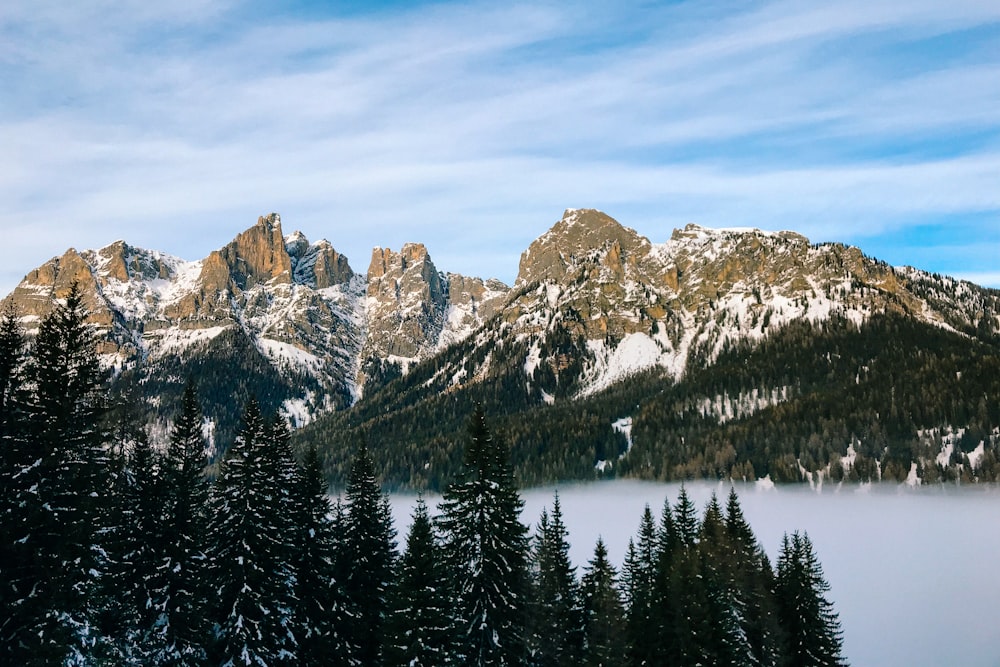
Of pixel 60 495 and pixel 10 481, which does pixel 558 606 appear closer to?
pixel 60 495

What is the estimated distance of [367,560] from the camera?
51625 millimetres

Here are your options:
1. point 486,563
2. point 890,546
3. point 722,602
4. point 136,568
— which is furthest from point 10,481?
point 890,546

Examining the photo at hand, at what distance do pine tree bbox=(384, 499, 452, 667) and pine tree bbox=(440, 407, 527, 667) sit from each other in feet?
4.17

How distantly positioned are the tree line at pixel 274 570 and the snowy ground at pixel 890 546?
3772 inches

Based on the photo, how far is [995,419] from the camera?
17600 cm

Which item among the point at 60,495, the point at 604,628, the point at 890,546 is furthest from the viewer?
the point at 890,546

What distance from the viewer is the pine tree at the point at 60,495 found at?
28.8 m

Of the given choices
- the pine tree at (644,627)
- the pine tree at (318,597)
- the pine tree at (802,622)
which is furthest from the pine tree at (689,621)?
the pine tree at (318,597)

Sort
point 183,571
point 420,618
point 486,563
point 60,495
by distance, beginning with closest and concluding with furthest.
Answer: point 60,495 < point 486,563 < point 420,618 < point 183,571

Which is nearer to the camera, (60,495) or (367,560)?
(60,495)

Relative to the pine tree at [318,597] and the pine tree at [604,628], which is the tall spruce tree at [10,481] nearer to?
the pine tree at [318,597]

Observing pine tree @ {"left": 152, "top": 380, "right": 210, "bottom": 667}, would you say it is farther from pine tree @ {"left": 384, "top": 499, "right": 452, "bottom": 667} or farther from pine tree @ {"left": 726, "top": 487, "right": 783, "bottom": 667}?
pine tree @ {"left": 726, "top": 487, "right": 783, "bottom": 667}

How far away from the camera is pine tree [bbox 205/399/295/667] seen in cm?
4266

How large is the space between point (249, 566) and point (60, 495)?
1443cm
